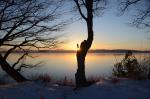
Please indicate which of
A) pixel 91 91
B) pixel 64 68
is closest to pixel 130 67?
pixel 91 91

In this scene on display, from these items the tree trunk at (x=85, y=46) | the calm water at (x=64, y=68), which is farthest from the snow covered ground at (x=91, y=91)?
the calm water at (x=64, y=68)

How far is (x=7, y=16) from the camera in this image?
1377 cm

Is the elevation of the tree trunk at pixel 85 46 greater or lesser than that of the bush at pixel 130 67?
greater

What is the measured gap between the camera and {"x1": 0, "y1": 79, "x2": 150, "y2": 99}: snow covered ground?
Result: 995 cm

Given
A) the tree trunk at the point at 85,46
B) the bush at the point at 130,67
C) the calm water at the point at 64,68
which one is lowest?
the calm water at the point at 64,68

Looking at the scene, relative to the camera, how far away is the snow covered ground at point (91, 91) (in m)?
9.95

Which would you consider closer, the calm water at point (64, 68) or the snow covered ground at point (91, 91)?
the snow covered ground at point (91, 91)

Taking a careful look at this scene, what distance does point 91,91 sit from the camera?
11.0m

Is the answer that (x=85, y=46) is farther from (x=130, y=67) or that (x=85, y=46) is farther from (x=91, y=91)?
(x=130, y=67)

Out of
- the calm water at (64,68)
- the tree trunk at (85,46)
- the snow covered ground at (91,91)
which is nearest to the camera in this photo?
the snow covered ground at (91,91)

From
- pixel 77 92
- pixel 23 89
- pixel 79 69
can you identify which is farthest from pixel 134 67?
pixel 23 89

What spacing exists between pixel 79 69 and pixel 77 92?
5.66ft

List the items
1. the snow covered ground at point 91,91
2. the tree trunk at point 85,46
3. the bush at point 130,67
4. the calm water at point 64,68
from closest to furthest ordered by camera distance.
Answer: the snow covered ground at point 91,91
the tree trunk at point 85,46
the bush at point 130,67
the calm water at point 64,68

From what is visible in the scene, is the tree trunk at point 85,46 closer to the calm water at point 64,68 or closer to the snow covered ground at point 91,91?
the snow covered ground at point 91,91
